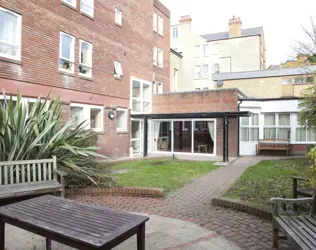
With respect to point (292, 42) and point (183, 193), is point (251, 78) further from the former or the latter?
point (183, 193)

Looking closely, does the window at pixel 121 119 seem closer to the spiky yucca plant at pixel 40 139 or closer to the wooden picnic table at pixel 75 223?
the spiky yucca plant at pixel 40 139

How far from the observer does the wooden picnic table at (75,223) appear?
2180 mm

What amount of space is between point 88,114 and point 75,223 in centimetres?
995

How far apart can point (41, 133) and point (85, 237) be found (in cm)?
414

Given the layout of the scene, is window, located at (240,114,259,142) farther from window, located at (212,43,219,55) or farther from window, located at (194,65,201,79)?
window, located at (212,43,219,55)

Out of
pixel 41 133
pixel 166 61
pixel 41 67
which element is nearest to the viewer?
pixel 41 133

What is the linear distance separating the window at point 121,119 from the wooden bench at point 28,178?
8.97 metres

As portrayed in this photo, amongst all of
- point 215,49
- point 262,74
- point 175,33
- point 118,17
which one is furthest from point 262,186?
point 175,33

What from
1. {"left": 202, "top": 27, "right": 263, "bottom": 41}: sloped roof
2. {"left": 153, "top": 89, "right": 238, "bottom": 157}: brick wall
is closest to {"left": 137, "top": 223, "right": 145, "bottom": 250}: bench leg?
{"left": 153, "top": 89, "right": 238, "bottom": 157}: brick wall

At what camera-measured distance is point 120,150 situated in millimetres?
13938

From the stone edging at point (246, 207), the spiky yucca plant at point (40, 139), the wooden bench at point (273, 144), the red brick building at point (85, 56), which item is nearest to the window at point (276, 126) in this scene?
the wooden bench at point (273, 144)

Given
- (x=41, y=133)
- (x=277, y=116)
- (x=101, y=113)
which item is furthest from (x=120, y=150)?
(x=277, y=116)

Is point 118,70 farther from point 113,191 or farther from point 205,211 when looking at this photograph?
point 205,211

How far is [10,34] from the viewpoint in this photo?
29.2 ft
